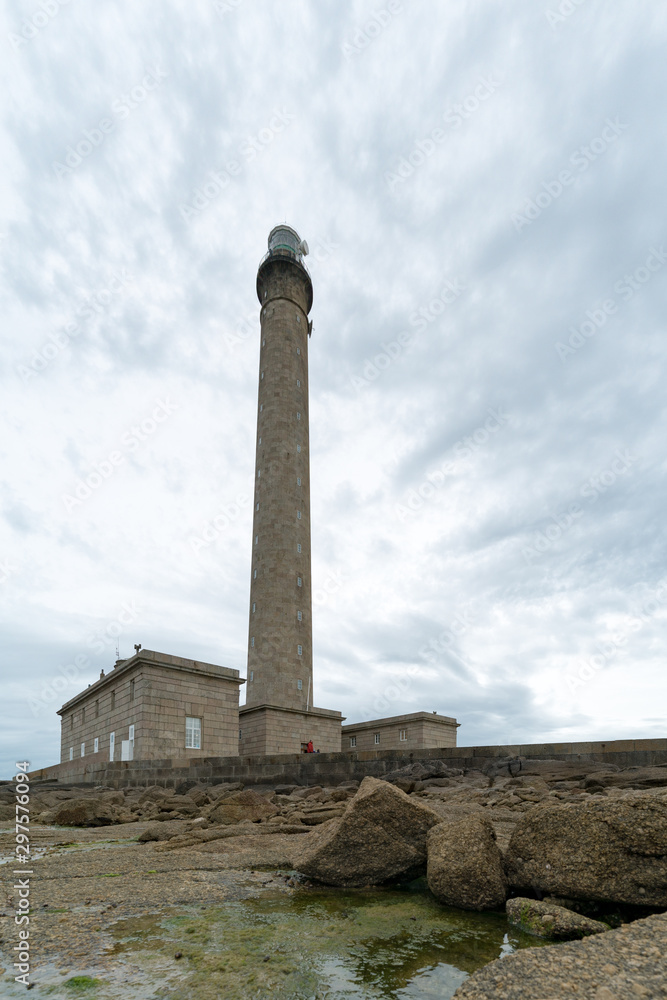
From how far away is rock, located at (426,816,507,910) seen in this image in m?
3.86

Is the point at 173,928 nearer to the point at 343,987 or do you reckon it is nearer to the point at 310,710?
the point at 343,987

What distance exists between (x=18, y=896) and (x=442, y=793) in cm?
710

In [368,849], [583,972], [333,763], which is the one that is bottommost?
[333,763]

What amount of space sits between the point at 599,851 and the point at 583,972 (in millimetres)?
1339

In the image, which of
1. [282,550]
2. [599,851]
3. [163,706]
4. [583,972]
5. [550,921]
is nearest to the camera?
[583,972]

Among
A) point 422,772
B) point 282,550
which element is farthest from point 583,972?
point 282,550

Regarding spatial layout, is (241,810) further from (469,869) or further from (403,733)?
(403,733)

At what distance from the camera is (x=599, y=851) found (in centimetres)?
353

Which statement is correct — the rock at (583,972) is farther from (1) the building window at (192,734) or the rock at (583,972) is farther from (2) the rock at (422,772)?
(1) the building window at (192,734)

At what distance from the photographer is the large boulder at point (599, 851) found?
3367mm

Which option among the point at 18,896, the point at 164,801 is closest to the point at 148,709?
the point at 164,801

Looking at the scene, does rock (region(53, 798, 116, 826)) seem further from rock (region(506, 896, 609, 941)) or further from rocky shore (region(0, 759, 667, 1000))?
rock (region(506, 896, 609, 941))

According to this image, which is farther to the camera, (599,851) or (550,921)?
(599,851)

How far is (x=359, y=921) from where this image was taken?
3.68 m
